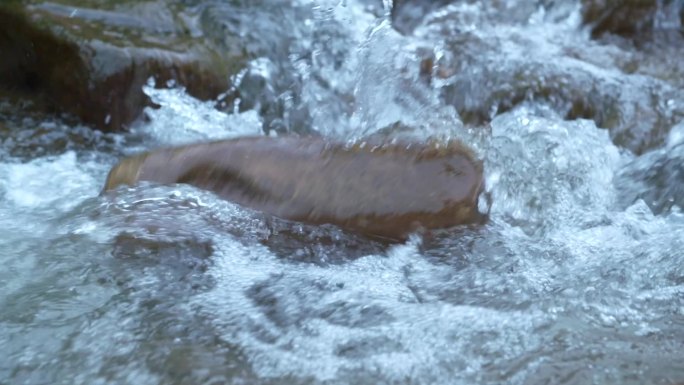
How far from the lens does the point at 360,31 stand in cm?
462

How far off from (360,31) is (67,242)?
7.14 feet

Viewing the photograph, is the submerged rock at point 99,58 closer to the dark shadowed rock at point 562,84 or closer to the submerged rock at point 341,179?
the submerged rock at point 341,179

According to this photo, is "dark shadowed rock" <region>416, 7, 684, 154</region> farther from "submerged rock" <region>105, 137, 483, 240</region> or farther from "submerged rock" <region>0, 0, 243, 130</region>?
"submerged rock" <region>105, 137, 483, 240</region>

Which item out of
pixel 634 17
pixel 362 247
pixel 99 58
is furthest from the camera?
pixel 634 17

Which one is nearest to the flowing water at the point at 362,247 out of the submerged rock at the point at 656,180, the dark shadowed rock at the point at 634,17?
the submerged rock at the point at 656,180

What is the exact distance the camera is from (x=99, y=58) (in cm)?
393

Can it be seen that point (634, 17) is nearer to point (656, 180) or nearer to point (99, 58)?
point (656, 180)

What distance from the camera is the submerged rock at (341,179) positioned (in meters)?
3.00

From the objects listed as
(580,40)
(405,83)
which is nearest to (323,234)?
(405,83)

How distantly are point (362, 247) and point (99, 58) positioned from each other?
A: 164 centimetres

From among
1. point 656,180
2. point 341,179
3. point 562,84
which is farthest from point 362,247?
point 562,84

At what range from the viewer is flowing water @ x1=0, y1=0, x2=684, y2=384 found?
7.57 ft

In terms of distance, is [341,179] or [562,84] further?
[562,84]

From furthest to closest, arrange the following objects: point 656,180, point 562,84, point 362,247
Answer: point 562,84, point 656,180, point 362,247
